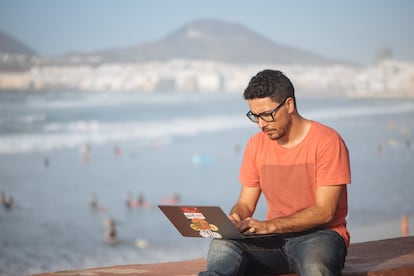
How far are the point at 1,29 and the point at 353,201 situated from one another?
27.4ft

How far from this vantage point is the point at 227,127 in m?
17.0

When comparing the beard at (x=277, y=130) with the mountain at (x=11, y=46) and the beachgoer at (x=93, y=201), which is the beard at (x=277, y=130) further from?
the mountain at (x=11, y=46)

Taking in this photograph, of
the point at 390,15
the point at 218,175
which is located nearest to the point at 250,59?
the point at 390,15

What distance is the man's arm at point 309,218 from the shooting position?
101 inches

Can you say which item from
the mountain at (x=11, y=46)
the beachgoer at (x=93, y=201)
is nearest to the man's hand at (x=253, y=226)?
the beachgoer at (x=93, y=201)

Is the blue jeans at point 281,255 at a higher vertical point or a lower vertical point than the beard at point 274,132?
lower

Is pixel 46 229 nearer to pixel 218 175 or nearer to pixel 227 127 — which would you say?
pixel 218 175

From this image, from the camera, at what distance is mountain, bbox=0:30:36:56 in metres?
14.7

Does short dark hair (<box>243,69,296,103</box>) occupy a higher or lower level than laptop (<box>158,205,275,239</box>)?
higher

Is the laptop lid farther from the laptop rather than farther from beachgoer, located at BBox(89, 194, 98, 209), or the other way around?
beachgoer, located at BBox(89, 194, 98, 209)

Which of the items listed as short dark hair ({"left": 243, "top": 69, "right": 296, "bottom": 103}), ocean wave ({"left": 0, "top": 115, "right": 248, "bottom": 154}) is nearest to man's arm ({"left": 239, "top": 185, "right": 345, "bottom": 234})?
short dark hair ({"left": 243, "top": 69, "right": 296, "bottom": 103})

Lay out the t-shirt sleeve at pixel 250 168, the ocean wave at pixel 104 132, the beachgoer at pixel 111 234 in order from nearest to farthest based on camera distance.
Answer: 1. the t-shirt sleeve at pixel 250 168
2. the beachgoer at pixel 111 234
3. the ocean wave at pixel 104 132

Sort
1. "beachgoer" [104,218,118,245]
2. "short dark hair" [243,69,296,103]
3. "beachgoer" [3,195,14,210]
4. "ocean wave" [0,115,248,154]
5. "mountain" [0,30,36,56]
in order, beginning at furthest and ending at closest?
1. "ocean wave" [0,115,248,154]
2. "mountain" [0,30,36,56]
3. "beachgoer" [3,195,14,210]
4. "beachgoer" [104,218,118,245]
5. "short dark hair" [243,69,296,103]

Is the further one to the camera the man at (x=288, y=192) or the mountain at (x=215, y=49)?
the mountain at (x=215, y=49)
